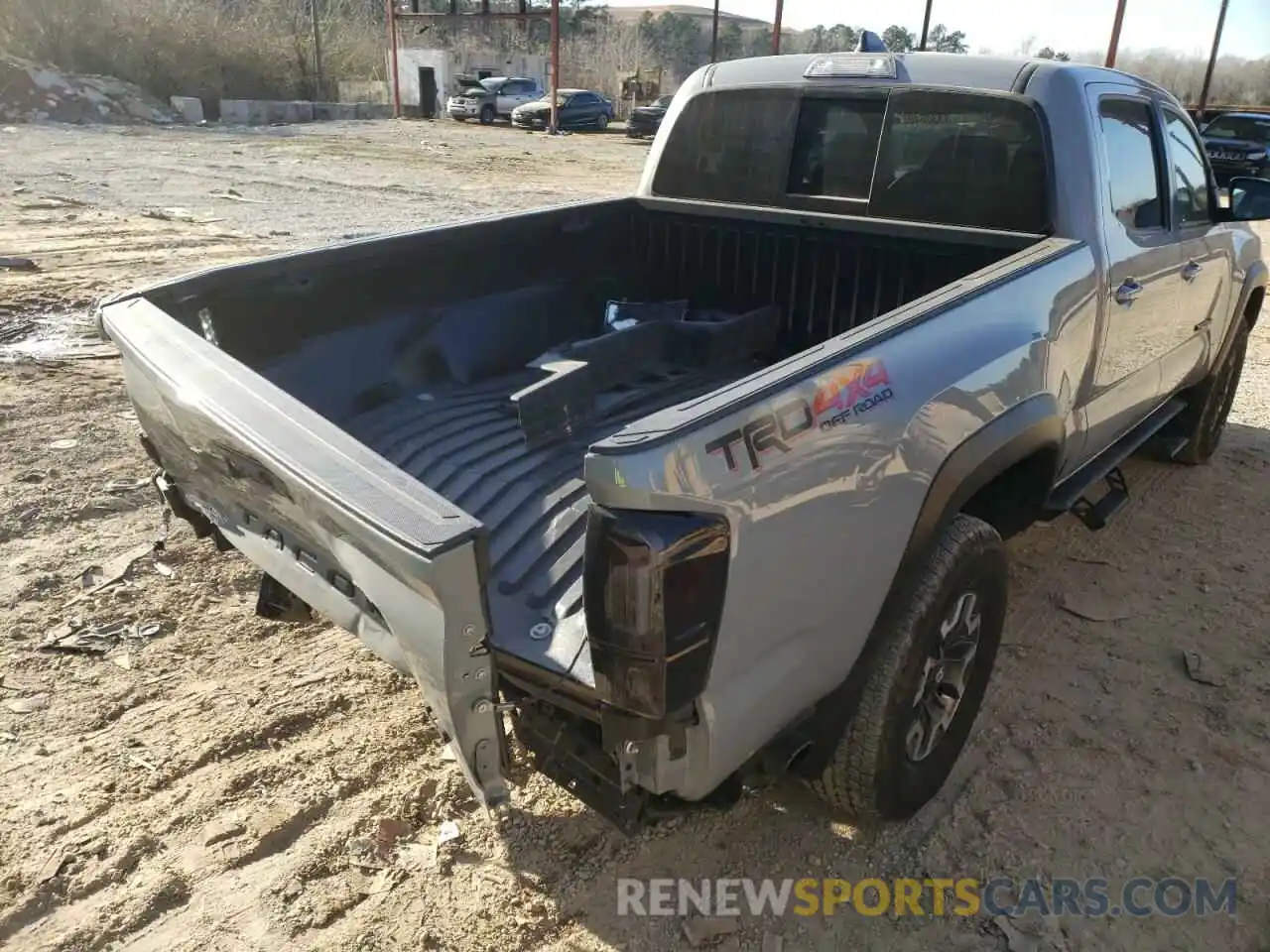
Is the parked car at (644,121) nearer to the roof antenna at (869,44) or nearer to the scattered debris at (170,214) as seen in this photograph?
the scattered debris at (170,214)

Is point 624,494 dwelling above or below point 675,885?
above

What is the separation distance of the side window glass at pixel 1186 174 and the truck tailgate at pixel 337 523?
11.5ft

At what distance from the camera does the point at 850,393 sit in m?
2.11

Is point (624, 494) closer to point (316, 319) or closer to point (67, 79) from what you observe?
point (316, 319)

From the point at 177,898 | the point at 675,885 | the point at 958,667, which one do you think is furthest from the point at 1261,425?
the point at 177,898

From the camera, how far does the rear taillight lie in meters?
1.73

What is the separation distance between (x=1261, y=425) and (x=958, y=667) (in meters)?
4.56

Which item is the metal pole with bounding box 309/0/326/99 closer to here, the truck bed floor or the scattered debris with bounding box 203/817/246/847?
the truck bed floor

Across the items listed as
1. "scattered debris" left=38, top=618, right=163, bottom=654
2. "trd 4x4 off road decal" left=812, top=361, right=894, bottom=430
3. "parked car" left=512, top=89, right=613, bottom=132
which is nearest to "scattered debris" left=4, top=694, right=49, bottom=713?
"scattered debris" left=38, top=618, right=163, bottom=654

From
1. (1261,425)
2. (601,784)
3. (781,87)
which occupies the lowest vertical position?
(1261,425)

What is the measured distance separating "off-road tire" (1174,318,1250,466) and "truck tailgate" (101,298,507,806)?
4.45m

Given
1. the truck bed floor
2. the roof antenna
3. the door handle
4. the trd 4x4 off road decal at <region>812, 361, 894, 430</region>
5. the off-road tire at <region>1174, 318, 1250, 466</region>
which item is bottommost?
the off-road tire at <region>1174, 318, 1250, 466</region>

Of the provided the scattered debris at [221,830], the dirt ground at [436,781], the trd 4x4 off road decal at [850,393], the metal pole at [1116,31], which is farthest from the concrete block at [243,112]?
the trd 4x4 off road decal at [850,393]

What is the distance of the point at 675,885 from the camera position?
254 cm
